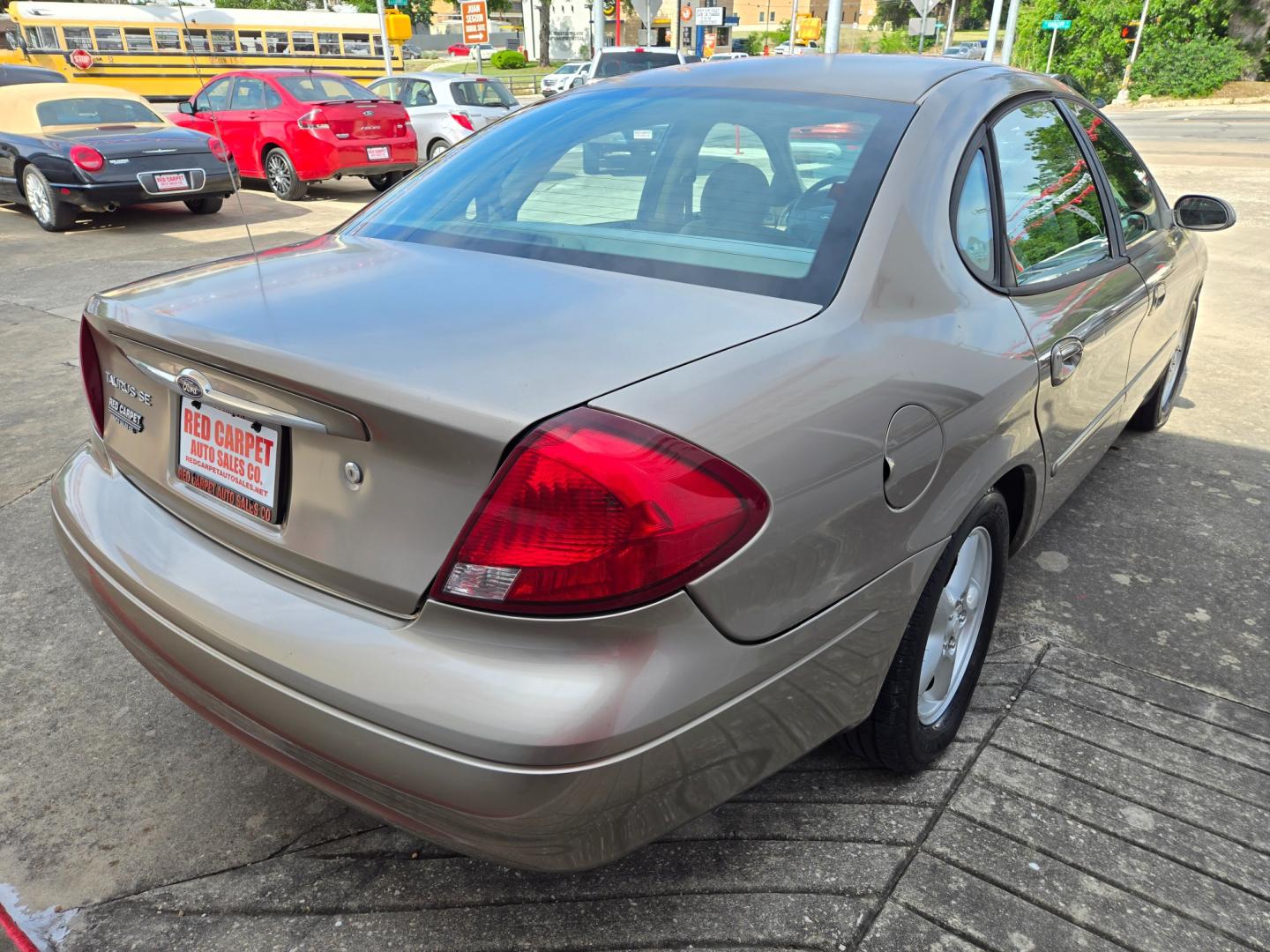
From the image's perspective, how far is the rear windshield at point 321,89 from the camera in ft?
39.4

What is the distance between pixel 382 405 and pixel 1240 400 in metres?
5.11

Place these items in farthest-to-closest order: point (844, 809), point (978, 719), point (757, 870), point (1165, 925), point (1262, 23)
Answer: point (1262, 23) < point (978, 719) < point (844, 809) < point (757, 870) < point (1165, 925)

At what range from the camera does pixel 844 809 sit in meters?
2.16

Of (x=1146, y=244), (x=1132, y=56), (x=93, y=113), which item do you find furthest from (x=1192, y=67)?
(x=1146, y=244)

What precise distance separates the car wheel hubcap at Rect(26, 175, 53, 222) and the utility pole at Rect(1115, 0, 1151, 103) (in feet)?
135

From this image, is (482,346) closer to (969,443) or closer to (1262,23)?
(969,443)

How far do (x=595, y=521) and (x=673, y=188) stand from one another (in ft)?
4.07

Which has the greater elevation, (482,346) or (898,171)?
(898,171)

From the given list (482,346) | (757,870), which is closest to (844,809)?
(757,870)

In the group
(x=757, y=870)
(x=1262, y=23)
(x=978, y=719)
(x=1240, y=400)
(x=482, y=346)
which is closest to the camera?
(x=482, y=346)

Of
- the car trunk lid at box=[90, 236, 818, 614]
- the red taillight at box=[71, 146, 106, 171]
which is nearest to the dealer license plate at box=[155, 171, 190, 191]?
the red taillight at box=[71, 146, 106, 171]

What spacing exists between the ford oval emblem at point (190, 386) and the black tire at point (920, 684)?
142 centimetres

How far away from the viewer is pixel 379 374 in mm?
1501

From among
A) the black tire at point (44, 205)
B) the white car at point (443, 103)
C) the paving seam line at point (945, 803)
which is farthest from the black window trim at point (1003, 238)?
the white car at point (443, 103)
